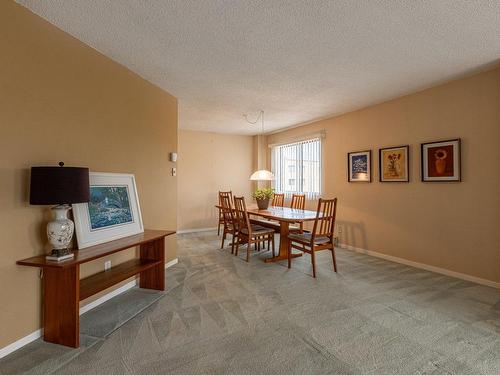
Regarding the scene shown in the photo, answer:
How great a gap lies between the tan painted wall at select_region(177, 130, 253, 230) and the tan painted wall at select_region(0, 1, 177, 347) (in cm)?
320

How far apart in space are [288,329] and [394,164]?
309 centimetres

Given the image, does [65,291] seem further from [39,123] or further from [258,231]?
[258,231]

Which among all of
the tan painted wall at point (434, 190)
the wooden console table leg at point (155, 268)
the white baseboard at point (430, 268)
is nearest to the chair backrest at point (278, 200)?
the tan painted wall at point (434, 190)

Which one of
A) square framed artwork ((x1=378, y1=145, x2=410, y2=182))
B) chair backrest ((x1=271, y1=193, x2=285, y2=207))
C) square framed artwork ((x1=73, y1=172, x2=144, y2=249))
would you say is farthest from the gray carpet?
chair backrest ((x1=271, y1=193, x2=285, y2=207))

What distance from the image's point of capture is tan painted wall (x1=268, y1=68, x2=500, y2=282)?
3170 millimetres

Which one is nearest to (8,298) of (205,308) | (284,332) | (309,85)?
(205,308)

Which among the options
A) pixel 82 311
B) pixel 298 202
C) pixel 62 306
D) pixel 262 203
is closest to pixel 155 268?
pixel 82 311

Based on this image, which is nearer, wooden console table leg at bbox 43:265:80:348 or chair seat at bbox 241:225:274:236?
wooden console table leg at bbox 43:265:80:348

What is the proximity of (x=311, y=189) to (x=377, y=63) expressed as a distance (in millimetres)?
3224

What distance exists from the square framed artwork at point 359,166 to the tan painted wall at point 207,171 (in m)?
3.05

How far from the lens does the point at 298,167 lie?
20.4 feet

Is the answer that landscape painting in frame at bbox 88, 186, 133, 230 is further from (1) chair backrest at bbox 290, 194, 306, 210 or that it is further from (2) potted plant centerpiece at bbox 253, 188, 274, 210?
(1) chair backrest at bbox 290, 194, 306, 210

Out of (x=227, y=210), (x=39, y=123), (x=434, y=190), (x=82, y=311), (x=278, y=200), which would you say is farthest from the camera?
(x=278, y=200)

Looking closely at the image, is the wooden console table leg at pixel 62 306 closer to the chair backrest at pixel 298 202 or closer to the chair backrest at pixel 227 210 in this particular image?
the chair backrest at pixel 227 210
